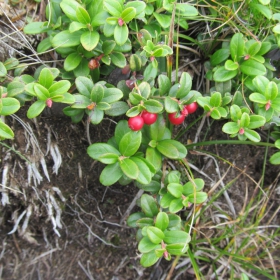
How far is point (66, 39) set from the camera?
1517 millimetres

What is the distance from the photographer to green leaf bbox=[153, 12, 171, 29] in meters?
1.63

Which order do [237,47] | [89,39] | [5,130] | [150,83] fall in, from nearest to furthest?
[5,130] → [89,39] → [150,83] → [237,47]

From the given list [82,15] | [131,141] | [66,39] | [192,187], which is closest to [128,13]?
[82,15]

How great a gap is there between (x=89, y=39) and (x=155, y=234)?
0.93 m

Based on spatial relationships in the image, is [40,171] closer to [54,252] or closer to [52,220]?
[52,220]

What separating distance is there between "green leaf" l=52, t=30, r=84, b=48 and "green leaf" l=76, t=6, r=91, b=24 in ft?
0.24

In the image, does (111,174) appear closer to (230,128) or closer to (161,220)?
(161,220)

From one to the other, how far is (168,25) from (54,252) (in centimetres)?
169

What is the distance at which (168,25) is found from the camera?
1.63 meters

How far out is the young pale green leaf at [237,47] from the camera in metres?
1.67

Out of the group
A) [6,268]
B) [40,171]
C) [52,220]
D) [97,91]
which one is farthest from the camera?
[6,268]

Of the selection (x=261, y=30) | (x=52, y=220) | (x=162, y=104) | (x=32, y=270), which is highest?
(x=261, y=30)

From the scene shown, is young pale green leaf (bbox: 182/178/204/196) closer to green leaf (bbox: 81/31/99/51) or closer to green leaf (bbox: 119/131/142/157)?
green leaf (bbox: 119/131/142/157)

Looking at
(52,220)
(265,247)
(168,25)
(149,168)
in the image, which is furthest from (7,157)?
(265,247)
